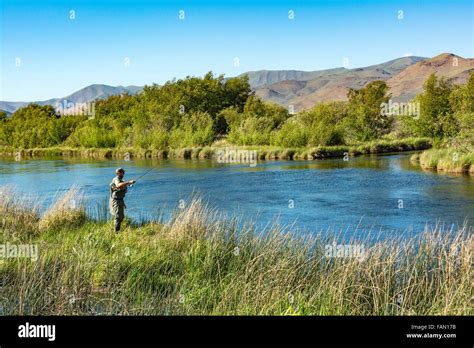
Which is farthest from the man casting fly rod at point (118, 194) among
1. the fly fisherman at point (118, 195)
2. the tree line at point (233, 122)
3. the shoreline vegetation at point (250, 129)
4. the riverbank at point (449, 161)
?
the tree line at point (233, 122)

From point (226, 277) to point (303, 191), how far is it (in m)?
13.4

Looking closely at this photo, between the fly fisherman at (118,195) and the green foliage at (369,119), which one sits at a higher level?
the green foliage at (369,119)

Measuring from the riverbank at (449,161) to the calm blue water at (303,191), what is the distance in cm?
87

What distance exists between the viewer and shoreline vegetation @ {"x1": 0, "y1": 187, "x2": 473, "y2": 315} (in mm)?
5945

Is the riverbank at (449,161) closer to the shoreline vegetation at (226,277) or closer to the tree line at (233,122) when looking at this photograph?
the tree line at (233,122)

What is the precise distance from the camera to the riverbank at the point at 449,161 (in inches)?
970

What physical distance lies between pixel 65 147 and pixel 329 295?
166ft

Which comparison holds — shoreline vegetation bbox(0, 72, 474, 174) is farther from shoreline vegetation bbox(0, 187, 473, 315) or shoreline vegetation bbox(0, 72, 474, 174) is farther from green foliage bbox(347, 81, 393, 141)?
shoreline vegetation bbox(0, 187, 473, 315)

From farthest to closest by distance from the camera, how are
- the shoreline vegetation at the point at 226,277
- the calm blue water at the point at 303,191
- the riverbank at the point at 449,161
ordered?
the riverbank at the point at 449,161, the calm blue water at the point at 303,191, the shoreline vegetation at the point at 226,277

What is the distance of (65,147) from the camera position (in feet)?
175

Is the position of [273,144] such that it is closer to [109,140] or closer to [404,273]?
[109,140]

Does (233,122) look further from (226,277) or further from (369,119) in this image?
(226,277)

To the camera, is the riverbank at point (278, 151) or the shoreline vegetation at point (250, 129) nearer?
the shoreline vegetation at point (250, 129)

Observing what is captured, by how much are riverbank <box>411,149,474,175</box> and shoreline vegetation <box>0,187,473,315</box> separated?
59.8 ft
